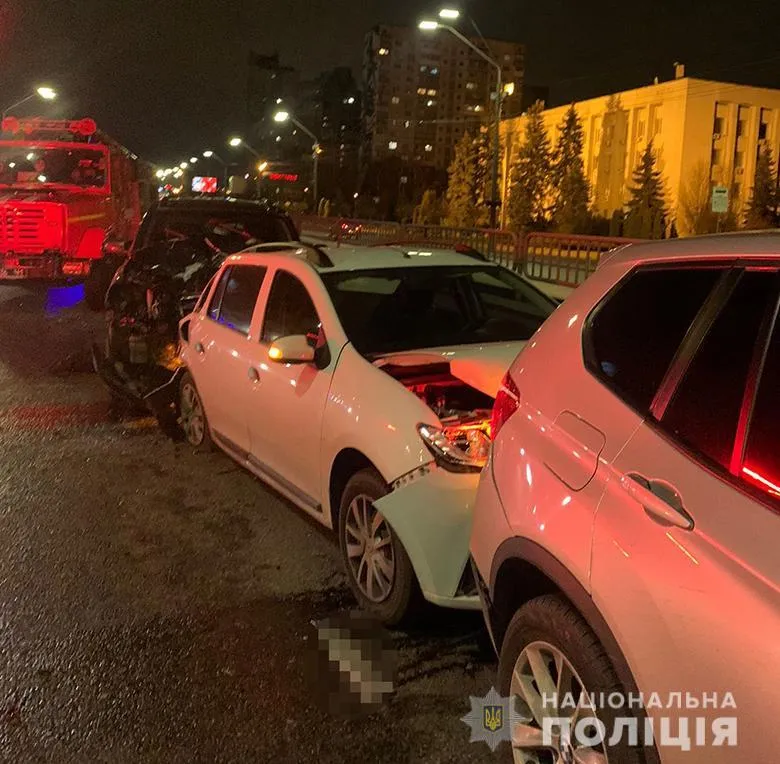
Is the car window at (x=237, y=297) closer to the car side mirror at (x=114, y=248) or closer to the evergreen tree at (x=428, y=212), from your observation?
the car side mirror at (x=114, y=248)

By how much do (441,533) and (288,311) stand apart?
2201mm

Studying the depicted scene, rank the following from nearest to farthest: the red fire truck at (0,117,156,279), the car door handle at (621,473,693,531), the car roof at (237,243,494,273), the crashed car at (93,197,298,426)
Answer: the car door handle at (621,473,693,531), the car roof at (237,243,494,273), the crashed car at (93,197,298,426), the red fire truck at (0,117,156,279)

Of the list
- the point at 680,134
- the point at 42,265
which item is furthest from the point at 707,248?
the point at 680,134

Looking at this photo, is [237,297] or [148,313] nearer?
[237,297]

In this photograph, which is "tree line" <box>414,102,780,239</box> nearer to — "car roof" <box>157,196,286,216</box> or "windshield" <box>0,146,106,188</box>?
"windshield" <box>0,146,106,188</box>

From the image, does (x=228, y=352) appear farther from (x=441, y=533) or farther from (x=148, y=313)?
(x=148, y=313)

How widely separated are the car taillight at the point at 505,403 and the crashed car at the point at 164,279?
5.31 metres

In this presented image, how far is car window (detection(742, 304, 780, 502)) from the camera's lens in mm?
2113

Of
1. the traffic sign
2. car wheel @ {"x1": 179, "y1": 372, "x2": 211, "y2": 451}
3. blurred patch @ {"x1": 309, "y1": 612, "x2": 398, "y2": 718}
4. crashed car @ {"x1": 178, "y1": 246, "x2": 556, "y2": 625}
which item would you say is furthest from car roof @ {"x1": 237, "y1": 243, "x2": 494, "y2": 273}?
the traffic sign

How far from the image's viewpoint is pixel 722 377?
238 cm

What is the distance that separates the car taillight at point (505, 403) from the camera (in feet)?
10.5

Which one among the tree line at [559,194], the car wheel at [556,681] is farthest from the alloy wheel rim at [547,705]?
the tree line at [559,194]

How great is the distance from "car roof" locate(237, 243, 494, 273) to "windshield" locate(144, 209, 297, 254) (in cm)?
507

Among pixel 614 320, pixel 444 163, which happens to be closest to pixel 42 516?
pixel 614 320
